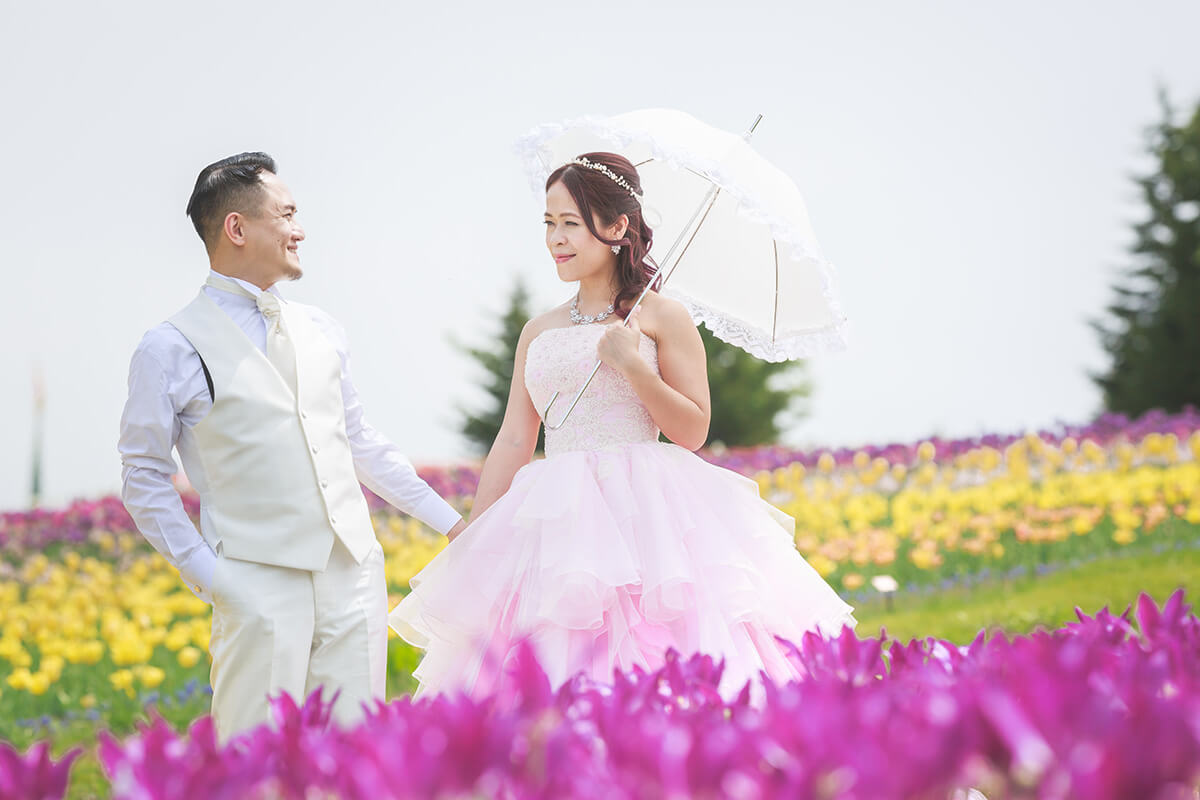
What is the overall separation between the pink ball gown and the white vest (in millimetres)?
383

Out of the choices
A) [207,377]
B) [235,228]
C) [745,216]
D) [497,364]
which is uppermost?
[745,216]

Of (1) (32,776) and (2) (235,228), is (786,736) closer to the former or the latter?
(1) (32,776)

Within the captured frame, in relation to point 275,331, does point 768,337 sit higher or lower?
higher

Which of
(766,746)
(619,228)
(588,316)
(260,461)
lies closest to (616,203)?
(619,228)

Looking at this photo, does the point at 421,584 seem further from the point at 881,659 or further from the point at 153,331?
the point at 881,659

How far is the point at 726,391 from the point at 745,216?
14.6 metres

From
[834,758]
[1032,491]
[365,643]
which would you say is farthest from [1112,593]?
[834,758]

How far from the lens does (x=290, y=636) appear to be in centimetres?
316

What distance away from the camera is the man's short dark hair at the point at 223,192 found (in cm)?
336

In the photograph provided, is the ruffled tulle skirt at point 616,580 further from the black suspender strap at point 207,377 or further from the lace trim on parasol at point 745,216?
the black suspender strap at point 207,377

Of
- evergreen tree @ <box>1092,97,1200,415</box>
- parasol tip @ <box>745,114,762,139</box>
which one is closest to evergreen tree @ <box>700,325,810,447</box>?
evergreen tree @ <box>1092,97,1200,415</box>

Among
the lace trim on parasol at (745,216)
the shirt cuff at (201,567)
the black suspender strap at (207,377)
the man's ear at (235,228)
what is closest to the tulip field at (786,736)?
the shirt cuff at (201,567)

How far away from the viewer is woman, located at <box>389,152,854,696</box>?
296cm

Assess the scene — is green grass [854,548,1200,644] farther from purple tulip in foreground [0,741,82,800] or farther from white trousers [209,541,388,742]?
purple tulip in foreground [0,741,82,800]
